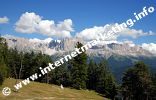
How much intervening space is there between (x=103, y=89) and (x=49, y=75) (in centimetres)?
2641

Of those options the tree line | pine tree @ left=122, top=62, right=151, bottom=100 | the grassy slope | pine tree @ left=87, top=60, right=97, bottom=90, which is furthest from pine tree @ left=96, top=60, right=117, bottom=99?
the grassy slope

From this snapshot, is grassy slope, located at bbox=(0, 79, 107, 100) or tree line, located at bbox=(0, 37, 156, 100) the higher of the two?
tree line, located at bbox=(0, 37, 156, 100)

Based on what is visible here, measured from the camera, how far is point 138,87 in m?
120

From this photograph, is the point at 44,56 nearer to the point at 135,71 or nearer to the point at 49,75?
the point at 49,75

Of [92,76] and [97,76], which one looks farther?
[92,76]

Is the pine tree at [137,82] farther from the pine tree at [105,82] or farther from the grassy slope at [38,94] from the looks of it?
the grassy slope at [38,94]

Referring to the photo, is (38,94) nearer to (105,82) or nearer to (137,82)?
(137,82)

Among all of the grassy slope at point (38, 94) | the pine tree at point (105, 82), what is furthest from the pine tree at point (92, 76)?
the grassy slope at point (38, 94)

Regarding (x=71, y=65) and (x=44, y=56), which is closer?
(x=71, y=65)

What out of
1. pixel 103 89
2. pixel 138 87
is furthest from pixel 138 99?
pixel 103 89

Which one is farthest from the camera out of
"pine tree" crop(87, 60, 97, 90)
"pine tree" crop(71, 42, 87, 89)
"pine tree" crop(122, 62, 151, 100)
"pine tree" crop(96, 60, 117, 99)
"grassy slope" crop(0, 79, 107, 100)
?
"pine tree" crop(87, 60, 97, 90)

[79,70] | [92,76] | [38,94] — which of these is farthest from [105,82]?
[38,94]

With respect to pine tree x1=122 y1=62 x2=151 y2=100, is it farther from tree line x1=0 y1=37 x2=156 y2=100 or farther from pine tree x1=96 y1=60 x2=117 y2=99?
pine tree x1=96 y1=60 x2=117 y2=99

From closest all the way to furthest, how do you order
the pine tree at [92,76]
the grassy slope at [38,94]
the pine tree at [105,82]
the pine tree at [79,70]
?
the grassy slope at [38,94], the pine tree at [79,70], the pine tree at [105,82], the pine tree at [92,76]
